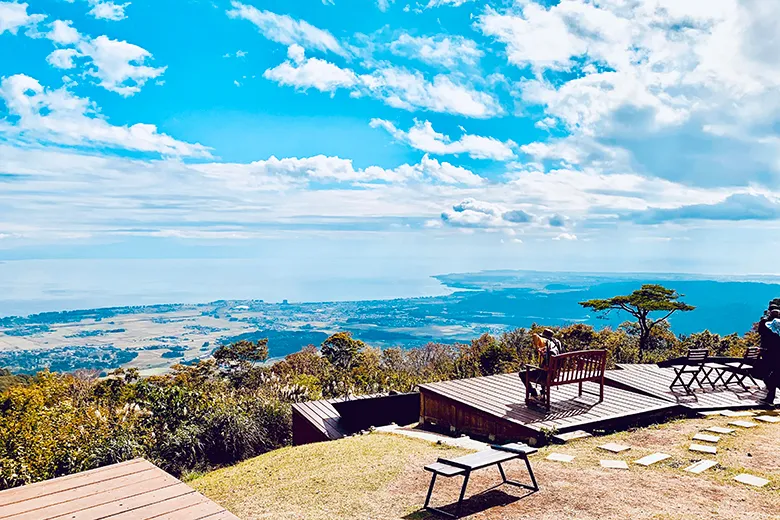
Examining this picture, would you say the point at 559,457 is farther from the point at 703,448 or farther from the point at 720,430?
the point at 720,430

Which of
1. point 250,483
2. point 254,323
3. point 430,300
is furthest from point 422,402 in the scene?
point 430,300

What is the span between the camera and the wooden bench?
7980 mm

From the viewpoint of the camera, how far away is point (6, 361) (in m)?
84.0

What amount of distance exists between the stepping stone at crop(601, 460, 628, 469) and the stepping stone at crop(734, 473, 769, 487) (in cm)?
99

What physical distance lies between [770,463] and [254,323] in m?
141

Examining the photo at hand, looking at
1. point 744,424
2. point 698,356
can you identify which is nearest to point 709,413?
point 744,424

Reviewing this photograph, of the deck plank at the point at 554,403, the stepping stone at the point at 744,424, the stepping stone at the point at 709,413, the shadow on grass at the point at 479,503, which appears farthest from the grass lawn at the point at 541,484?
the stepping stone at the point at 709,413

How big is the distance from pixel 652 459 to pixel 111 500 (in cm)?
519

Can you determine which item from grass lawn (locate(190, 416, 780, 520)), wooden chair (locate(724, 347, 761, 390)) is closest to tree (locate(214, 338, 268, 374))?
grass lawn (locate(190, 416, 780, 520))

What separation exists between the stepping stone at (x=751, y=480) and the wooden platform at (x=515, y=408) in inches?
85.0

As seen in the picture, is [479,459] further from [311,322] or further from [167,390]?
[311,322]

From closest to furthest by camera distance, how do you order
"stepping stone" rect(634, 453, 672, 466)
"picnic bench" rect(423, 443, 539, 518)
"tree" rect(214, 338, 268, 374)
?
"picnic bench" rect(423, 443, 539, 518), "stepping stone" rect(634, 453, 672, 466), "tree" rect(214, 338, 268, 374)

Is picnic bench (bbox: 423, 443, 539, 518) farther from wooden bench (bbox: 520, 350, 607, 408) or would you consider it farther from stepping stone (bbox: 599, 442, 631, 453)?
wooden bench (bbox: 520, 350, 607, 408)

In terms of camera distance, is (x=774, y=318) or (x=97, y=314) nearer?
(x=774, y=318)
